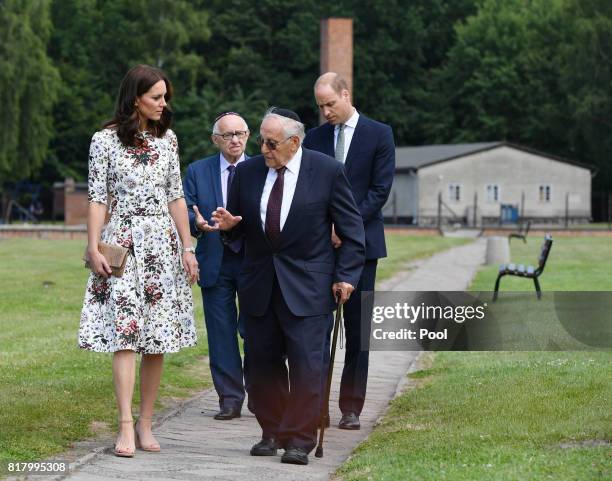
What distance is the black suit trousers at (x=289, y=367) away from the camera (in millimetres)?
7879

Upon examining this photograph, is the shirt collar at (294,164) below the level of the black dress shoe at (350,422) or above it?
above

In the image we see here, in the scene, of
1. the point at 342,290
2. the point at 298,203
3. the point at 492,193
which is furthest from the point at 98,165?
the point at 492,193

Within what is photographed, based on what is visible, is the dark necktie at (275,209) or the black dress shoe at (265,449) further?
the black dress shoe at (265,449)

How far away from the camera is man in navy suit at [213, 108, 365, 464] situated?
7.84 meters

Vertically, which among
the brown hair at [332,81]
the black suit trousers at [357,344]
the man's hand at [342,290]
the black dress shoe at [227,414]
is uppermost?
the brown hair at [332,81]

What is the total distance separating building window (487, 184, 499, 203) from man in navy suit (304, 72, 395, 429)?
66.2 metres

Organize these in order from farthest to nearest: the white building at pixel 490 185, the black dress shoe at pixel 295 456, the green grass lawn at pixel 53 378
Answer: the white building at pixel 490 185 < the green grass lawn at pixel 53 378 < the black dress shoe at pixel 295 456

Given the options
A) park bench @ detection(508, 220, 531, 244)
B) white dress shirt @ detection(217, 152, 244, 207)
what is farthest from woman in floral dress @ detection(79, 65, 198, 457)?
park bench @ detection(508, 220, 531, 244)

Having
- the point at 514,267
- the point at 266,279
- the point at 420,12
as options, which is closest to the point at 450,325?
the point at 266,279

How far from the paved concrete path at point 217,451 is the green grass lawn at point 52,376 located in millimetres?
413

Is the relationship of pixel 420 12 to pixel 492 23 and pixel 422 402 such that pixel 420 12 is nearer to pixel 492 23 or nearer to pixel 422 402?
pixel 492 23

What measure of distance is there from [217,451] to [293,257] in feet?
4.10

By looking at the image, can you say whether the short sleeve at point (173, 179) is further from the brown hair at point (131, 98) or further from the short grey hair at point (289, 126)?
the short grey hair at point (289, 126)

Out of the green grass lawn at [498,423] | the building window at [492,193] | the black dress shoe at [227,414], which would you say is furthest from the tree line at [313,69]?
the black dress shoe at [227,414]
